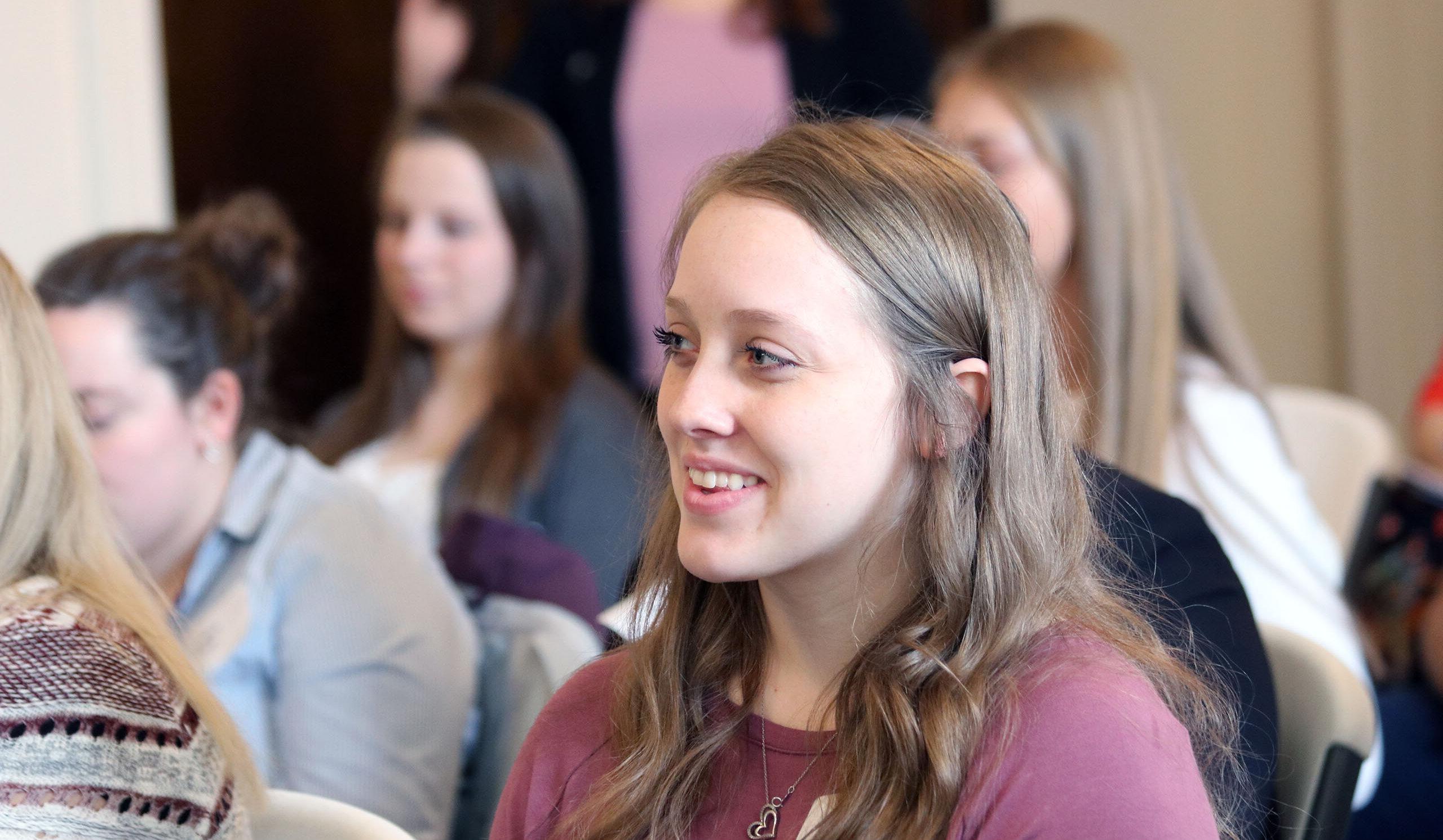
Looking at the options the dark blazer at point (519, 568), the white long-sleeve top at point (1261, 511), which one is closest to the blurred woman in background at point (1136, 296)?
the white long-sleeve top at point (1261, 511)

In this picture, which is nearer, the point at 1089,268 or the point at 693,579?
the point at 693,579

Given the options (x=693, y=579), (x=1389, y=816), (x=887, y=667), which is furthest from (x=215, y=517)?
(x=1389, y=816)

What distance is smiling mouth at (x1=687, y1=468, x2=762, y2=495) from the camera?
935mm

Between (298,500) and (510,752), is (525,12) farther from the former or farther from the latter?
(510,752)

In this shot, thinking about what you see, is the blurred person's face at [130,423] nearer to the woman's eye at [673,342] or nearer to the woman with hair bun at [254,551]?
the woman with hair bun at [254,551]

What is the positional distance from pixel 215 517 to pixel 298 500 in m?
0.12

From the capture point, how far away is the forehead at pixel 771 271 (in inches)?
35.8

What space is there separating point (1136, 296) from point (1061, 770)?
104cm

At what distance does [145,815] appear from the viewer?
3.29 feet

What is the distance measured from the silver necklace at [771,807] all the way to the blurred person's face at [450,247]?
153cm

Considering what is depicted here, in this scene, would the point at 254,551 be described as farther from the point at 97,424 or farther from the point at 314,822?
the point at 314,822

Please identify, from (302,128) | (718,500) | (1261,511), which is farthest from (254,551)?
(302,128)

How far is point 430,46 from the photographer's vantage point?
2.91 meters

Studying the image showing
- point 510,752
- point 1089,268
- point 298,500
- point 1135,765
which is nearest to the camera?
point 1135,765
